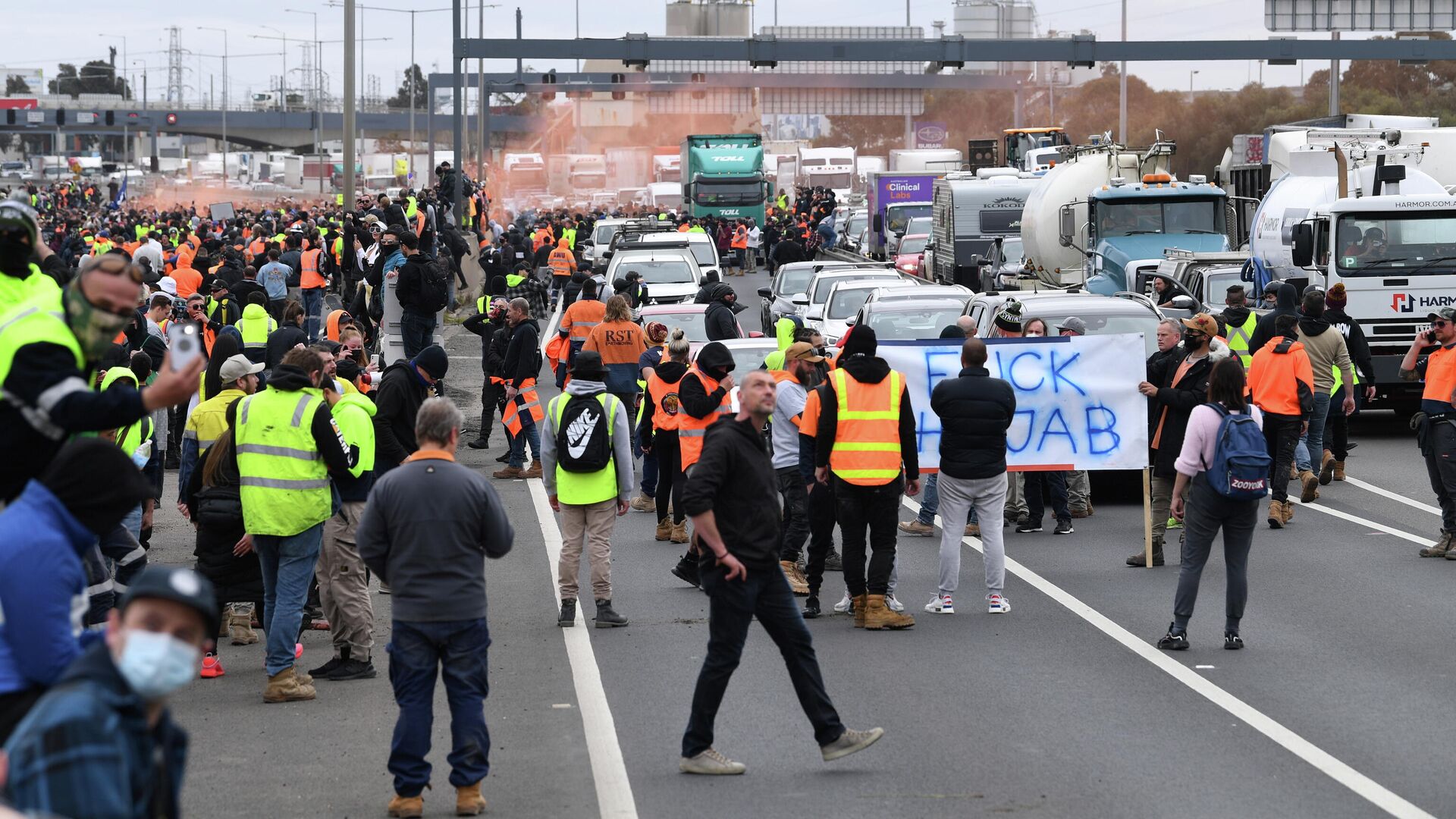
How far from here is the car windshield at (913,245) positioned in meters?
50.8

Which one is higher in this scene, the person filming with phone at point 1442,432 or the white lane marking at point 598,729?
the person filming with phone at point 1442,432

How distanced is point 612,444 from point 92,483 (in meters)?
6.67

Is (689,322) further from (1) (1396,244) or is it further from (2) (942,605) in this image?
(2) (942,605)

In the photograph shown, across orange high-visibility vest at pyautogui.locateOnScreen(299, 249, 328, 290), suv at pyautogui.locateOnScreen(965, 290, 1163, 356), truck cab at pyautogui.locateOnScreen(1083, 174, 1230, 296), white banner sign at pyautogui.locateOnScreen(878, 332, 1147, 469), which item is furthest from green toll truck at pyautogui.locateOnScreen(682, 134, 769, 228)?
white banner sign at pyautogui.locateOnScreen(878, 332, 1147, 469)

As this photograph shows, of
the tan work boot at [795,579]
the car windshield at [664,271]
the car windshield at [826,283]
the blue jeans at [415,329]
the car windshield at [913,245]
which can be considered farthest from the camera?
the car windshield at [913,245]

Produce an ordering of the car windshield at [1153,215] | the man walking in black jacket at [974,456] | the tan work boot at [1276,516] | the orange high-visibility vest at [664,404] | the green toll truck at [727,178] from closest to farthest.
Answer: the man walking in black jacket at [974,456], the orange high-visibility vest at [664,404], the tan work boot at [1276,516], the car windshield at [1153,215], the green toll truck at [727,178]

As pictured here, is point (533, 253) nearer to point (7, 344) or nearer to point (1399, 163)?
point (1399, 163)

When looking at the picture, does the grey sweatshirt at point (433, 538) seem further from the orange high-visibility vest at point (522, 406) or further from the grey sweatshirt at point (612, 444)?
the orange high-visibility vest at point (522, 406)

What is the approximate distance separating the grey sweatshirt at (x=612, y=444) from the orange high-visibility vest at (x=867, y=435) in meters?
1.30

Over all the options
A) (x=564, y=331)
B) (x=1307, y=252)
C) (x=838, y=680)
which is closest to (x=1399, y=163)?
(x=1307, y=252)

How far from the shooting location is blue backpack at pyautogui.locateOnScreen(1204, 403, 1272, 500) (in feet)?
35.3

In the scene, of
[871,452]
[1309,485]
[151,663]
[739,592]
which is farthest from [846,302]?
[151,663]

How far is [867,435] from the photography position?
1151cm

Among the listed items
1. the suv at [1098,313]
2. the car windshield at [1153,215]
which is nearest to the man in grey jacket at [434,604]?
the suv at [1098,313]
